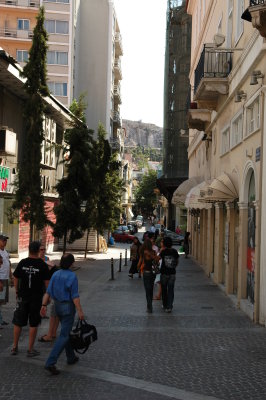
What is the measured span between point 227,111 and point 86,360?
36.8 feet

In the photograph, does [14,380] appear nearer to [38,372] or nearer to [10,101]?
[38,372]

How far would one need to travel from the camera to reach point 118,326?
11.1 meters

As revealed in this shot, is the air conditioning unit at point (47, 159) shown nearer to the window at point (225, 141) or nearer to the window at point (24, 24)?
the window at point (225, 141)

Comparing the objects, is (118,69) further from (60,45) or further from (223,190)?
(223,190)

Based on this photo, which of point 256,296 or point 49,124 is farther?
point 49,124

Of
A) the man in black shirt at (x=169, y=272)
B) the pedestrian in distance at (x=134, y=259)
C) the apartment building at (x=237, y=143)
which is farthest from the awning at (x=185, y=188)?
the man in black shirt at (x=169, y=272)

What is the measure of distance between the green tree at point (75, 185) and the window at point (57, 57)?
26.5 meters

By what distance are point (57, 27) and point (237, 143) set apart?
37227 mm

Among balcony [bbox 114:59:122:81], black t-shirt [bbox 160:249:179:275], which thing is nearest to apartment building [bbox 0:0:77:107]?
balcony [bbox 114:59:122:81]

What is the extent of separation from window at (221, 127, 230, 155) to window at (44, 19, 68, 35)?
33603mm

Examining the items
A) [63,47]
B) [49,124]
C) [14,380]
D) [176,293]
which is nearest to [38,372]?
[14,380]

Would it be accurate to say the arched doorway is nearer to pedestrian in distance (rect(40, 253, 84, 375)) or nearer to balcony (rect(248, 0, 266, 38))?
balcony (rect(248, 0, 266, 38))

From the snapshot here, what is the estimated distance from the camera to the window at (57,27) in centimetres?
4803

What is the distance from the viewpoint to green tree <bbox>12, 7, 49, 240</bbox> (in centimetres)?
2083
